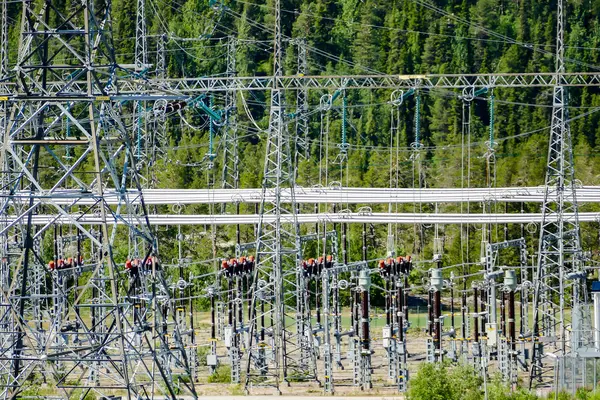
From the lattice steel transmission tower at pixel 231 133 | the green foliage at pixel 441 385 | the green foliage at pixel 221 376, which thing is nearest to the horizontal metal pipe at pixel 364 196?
the green foliage at pixel 221 376

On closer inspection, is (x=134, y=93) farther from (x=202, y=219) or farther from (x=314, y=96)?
(x=314, y=96)

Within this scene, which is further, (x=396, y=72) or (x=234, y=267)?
(x=396, y=72)

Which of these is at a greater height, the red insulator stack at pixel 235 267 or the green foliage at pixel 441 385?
the red insulator stack at pixel 235 267

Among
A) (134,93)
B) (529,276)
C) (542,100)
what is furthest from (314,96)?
(134,93)

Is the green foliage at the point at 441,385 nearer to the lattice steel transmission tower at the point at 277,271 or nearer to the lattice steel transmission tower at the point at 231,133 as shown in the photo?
the lattice steel transmission tower at the point at 277,271

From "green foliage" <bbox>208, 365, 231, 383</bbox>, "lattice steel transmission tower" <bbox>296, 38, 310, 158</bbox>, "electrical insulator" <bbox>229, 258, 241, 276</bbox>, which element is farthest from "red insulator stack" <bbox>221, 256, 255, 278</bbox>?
"lattice steel transmission tower" <bbox>296, 38, 310, 158</bbox>

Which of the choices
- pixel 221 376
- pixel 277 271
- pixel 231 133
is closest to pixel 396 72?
pixel 231 133

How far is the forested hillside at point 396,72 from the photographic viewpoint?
6888 centimetres

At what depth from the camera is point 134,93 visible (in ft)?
69.3

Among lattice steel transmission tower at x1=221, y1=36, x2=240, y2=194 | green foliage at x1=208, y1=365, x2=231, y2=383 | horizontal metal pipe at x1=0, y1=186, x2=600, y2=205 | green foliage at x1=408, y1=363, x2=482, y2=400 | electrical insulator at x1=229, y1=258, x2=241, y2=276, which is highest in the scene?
lattice steel transmission tower at x1=221, y1=36, x2=240, y2=194

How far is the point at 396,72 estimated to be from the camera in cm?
8762

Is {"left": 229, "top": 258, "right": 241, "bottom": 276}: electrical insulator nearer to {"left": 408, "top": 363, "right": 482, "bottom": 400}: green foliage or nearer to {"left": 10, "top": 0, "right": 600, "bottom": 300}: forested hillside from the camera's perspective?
{"left": 408, "top": 363, "right": 482, "bottom": 400}: green foliage

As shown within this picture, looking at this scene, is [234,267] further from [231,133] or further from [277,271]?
[231,133]

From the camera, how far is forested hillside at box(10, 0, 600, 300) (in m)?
68.9
